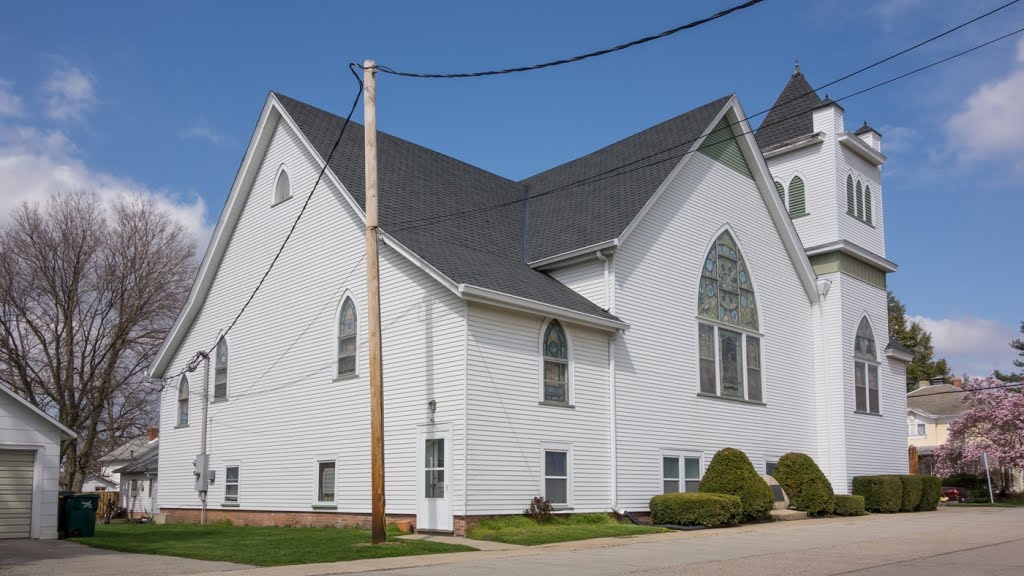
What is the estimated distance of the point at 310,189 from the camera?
25.4m

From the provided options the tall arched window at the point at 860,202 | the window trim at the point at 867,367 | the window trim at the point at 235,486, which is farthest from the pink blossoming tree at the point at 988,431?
the window trim at the point at 235,486

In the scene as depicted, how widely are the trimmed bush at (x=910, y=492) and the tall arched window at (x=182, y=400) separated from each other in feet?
73.3

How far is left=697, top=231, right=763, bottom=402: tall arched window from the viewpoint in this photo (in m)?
26.6

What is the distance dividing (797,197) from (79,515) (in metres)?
23.8

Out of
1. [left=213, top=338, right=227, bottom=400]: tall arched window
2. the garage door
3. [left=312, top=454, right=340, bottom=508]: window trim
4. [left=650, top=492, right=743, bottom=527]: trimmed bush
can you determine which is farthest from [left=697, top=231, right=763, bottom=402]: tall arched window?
the garage door

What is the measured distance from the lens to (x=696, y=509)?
71.4 feet

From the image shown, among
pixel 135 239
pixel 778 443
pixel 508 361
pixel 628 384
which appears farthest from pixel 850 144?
pixel 135 239

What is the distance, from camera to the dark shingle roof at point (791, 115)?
109ft

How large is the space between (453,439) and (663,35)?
29.4 feet

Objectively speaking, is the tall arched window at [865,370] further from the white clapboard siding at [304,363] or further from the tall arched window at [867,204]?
the white clapboard siding at [304,363]

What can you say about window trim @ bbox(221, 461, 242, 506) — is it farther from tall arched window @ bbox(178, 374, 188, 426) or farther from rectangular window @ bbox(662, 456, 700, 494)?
rectangular window @ bbox(662, 456, 700, 494)

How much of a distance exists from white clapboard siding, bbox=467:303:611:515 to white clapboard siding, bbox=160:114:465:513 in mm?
463

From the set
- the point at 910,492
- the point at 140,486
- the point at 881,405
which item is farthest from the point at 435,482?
the point at 140,486

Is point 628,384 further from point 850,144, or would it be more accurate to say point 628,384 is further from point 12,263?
point 12,263
